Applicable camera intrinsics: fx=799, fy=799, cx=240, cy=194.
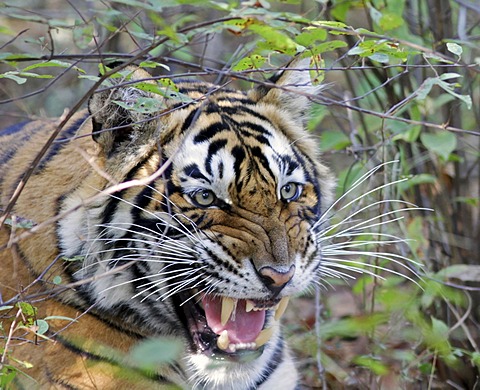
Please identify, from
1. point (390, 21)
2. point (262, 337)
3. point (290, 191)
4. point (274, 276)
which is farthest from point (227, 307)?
point (390, 21)

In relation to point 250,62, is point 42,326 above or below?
below

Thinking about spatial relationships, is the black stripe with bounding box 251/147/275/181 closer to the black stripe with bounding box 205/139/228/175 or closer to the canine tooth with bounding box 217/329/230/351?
the black stripe with bounding box 205/139/228/175

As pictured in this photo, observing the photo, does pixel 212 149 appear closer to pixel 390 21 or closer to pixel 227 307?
pixel 227 307

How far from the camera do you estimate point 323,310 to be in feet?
14.1

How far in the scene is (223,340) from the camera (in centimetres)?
265

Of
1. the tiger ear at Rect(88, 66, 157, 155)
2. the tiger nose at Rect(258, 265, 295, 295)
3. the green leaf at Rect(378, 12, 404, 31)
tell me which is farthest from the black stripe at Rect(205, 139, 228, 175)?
the green leaf at Rect(378, 12, 404, 31)

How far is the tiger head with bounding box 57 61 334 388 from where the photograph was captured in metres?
2.52

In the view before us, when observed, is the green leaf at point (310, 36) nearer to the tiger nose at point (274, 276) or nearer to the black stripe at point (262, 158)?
the black stripe at point (262, 158)

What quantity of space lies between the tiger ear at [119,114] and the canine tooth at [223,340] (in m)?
0.70

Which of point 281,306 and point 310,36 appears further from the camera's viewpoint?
point 281,306

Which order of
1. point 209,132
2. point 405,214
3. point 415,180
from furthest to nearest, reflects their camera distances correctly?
point 405,214 < point 415,180 < point 209,132

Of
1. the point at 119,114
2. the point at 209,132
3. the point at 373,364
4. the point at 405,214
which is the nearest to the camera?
the point at 119,114

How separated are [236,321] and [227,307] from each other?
0.28 ft

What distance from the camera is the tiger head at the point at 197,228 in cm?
252
